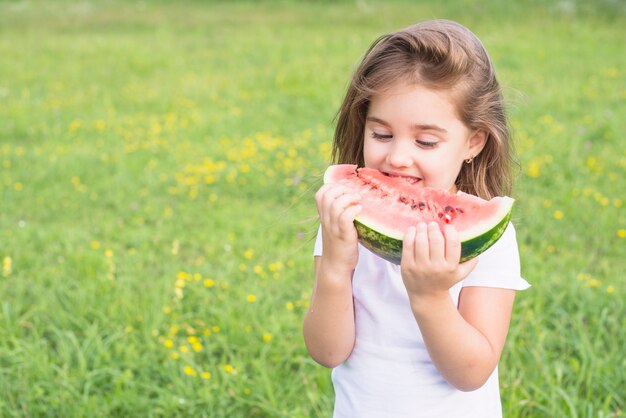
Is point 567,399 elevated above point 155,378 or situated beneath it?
elevated above

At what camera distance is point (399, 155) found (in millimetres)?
1734

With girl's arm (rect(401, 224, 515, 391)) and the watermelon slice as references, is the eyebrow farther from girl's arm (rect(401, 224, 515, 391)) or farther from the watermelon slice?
girl's arm (rect(401, 224, 515, 391))

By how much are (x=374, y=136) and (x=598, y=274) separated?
2663mm

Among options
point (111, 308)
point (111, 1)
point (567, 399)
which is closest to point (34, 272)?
point (111, 308)

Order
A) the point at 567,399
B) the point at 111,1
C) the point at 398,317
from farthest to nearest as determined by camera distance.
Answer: the point at 111,1 → the point at 567,399 → the point at 398,317

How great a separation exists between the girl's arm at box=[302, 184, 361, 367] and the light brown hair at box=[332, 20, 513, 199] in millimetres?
339

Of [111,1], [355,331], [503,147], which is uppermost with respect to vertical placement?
[503,147]

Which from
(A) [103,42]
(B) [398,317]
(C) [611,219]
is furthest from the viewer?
(A) [103,42]

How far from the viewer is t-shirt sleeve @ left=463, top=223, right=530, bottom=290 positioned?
1731 mm

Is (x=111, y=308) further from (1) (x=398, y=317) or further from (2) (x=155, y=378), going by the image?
(1) (x=398, y=317)

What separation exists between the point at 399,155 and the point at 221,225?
10.7ft

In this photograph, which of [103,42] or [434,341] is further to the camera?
[103,42]

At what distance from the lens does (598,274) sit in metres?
4.03

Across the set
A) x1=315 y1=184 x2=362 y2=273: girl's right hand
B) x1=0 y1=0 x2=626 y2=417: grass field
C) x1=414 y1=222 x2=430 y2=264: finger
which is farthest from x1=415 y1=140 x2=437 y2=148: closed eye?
x1=0 y1=0 x2=626 y2=417: grass field
